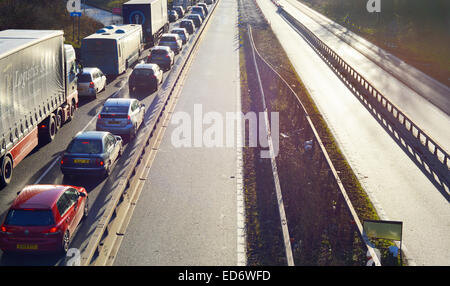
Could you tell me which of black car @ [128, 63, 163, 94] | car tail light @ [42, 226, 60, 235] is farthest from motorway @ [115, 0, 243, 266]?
black car @ [128, 63, 163, 94]

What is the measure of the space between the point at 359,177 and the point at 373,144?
4.37 metres

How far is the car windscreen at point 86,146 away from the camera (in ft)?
52.2

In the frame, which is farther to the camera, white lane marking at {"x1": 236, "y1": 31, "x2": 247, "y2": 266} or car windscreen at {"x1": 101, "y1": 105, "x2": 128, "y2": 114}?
car windscreen at {"x1": 101, "y1": 105, "x2": 128, "y2": 114}

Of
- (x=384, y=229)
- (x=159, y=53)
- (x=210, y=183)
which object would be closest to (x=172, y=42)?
(x=159, y=53)

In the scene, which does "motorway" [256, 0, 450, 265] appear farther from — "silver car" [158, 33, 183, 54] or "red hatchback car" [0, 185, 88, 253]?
"silver car" [158, 33, 183, 54]

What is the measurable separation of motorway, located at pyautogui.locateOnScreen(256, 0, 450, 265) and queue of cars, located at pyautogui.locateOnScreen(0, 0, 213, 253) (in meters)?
7.97

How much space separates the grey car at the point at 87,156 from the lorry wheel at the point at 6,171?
57.1 inches

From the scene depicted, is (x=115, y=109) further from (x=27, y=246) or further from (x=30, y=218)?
(x=27, y=246)

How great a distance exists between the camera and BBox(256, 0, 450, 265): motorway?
14.0 metres

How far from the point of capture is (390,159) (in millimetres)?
20172

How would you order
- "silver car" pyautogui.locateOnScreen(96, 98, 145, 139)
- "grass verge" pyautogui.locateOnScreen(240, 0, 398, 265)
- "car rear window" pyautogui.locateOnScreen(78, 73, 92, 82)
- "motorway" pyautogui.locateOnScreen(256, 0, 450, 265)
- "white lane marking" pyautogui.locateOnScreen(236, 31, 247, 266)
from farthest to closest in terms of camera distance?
"car rear window" pyautogui.locateOnScreen(78, 73, 92, 82) → "silver car" pyautogui.locateOnScreen(96, 98, 145, 139) → "motorway" pyautogui.locateOnScreen(256, 0, 450, 265) → "grass verge" pyautogui.locateOnScreen(240, 0, 398, 265) → "white lane marking" pyautogui.locateOnScreen(236, 31, 247, 266)

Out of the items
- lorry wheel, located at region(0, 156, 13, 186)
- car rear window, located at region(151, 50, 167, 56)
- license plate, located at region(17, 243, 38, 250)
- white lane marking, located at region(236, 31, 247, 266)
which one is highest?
car rear window, located at region(151, 50, 167, 56)

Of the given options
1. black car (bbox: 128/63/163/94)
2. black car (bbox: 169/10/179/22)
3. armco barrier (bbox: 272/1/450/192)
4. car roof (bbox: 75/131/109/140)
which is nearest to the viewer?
car roof (bbox: 75/131/109/140)

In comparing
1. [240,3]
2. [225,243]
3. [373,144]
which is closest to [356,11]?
[240,3]
